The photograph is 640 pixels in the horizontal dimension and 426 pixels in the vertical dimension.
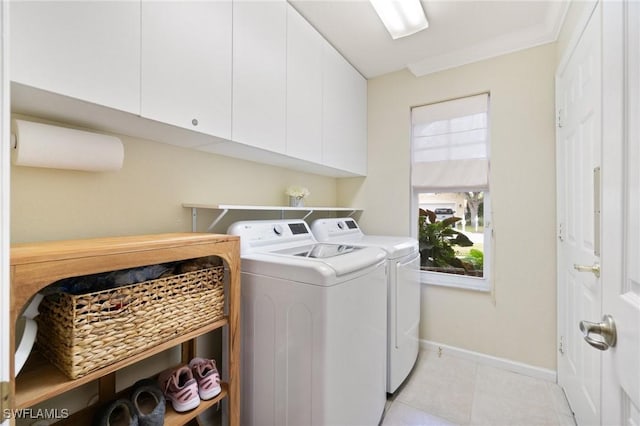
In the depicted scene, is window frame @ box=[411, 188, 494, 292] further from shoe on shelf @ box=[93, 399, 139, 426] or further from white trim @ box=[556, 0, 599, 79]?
shoe on shelf @ box=[93, 399, 139, 426]

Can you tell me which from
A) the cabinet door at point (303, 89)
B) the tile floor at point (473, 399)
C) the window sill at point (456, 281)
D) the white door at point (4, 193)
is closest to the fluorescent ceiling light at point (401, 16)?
the cabinet door at point (303, 89)

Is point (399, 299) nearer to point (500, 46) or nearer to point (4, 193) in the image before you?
point (4, 193)

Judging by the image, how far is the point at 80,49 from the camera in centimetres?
91

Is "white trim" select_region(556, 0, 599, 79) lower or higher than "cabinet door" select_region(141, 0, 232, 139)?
higher

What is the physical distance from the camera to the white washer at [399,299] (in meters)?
1.78

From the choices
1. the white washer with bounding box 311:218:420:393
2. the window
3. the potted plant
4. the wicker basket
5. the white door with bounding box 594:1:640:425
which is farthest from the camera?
the potted plant

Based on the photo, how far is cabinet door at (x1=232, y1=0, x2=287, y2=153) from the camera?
1.43 metres

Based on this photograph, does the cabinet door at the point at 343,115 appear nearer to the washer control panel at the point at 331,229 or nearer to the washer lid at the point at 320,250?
the washer control panel at the point at 331,229

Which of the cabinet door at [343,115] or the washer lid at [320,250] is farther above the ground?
the cabinet door at [343,115]

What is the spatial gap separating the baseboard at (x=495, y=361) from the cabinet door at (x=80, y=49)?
106 inches

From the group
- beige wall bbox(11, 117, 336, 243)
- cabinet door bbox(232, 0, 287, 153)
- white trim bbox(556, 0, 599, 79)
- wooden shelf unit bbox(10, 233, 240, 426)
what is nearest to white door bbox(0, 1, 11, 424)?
wooden shelf unit bbox(10, 233, 240, 426)

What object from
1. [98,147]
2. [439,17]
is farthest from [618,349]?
[439,17]

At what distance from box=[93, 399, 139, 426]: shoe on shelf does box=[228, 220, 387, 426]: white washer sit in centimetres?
50

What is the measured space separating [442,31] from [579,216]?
4.98 ft
